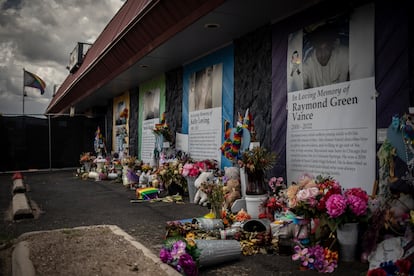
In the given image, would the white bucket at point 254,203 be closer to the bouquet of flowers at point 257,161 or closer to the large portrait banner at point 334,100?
the bouquet of flowers at point 257,161

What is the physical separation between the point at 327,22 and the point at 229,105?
259 cm

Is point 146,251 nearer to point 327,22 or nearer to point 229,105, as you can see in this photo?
point 327,22

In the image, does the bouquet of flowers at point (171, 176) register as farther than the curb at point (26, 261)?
Yes

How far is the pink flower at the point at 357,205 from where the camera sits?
306 centimetres

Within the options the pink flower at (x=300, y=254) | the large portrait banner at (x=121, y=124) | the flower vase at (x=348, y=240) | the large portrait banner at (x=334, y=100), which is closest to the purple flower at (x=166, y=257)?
the pink flower at (x=300, y=254)

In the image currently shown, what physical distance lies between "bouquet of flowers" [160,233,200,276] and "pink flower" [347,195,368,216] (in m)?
1.36

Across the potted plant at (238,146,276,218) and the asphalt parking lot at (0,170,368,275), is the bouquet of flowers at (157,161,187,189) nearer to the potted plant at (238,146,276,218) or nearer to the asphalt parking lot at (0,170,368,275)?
the asphalt parking lot at (0,170,368,275)

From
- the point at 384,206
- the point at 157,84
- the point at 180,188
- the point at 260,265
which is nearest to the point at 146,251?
the point at 260,265

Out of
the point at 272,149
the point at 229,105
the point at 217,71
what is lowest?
the point at 272,149

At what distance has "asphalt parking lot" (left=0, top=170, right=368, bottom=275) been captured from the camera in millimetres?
3070

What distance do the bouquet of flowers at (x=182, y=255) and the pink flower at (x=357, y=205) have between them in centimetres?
136

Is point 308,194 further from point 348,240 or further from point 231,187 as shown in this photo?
point 231,187

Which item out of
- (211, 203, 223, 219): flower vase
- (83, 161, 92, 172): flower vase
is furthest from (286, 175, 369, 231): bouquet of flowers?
(83, 161, 92, 172): flower vase

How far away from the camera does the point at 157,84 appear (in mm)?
9969
